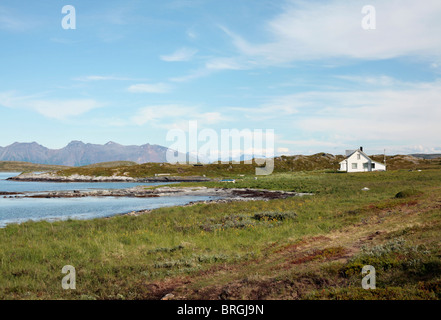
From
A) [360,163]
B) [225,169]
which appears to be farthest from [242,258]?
[225,169]

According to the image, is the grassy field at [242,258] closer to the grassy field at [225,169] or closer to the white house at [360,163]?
the white house at [360,163]

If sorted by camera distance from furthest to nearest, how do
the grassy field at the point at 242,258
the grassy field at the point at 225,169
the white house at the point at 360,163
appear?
1. the grassy field at the point at 225,169
2. the white house at the point at 360,163
3. the grassy field at the point at 242,258

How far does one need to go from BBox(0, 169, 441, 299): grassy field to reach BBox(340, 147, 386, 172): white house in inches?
3300

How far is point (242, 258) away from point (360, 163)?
101343 mm

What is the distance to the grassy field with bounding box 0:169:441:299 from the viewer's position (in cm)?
1100

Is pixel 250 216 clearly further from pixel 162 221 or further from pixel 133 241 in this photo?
pixel 133 241

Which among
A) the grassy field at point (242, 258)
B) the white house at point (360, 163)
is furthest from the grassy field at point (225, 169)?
the grassy field at point (242, 258)

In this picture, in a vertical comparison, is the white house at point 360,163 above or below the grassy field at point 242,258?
above

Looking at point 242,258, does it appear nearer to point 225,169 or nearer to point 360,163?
point 360,163

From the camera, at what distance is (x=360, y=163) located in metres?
107

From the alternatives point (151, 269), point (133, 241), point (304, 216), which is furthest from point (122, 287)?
point (304, 216)

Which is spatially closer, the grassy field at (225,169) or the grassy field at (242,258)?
the grassy field at (242,258)

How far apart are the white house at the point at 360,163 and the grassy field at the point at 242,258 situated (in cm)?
8383

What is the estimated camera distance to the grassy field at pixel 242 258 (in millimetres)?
11000
